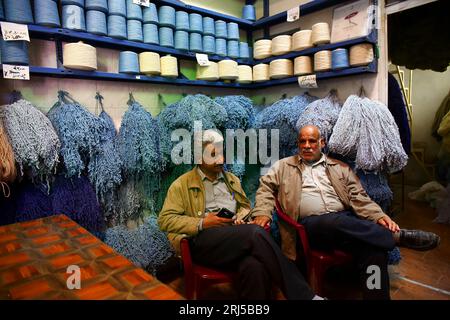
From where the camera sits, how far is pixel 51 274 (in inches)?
45.0

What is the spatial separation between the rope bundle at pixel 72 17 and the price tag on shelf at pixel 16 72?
1.45 ft

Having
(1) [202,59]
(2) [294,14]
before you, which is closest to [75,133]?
(1) [202,59]

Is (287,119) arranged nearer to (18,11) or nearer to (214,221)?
(214,221)

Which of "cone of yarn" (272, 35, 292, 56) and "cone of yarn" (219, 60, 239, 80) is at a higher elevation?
"cone of yarn" (272, 35, 292, 56)

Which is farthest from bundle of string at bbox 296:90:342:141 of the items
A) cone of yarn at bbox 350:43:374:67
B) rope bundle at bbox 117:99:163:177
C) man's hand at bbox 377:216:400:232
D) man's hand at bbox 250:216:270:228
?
rope bundle at bbox 117:99:163:177

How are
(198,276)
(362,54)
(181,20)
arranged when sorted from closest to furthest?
(198,276), (362,54), (181,20)

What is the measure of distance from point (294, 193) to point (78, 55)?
191 centimetres

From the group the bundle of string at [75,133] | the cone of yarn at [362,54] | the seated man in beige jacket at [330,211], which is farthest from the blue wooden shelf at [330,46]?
the bundle of string at [75,133]

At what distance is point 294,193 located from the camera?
2266 millimetres

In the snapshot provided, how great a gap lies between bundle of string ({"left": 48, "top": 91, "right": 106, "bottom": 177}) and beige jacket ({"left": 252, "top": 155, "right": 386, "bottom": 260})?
1.32 metres

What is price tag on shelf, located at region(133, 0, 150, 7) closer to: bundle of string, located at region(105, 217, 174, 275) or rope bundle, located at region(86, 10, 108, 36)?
rope bundle, located at region(86, 10, 108, 36)

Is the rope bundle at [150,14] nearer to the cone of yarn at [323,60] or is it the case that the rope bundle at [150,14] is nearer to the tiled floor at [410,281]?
the cone of yarn at [323,60]

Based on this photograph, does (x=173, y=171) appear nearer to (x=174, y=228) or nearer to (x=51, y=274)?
(x=174, y=228)

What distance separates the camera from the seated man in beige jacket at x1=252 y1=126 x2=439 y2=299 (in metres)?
1.88
